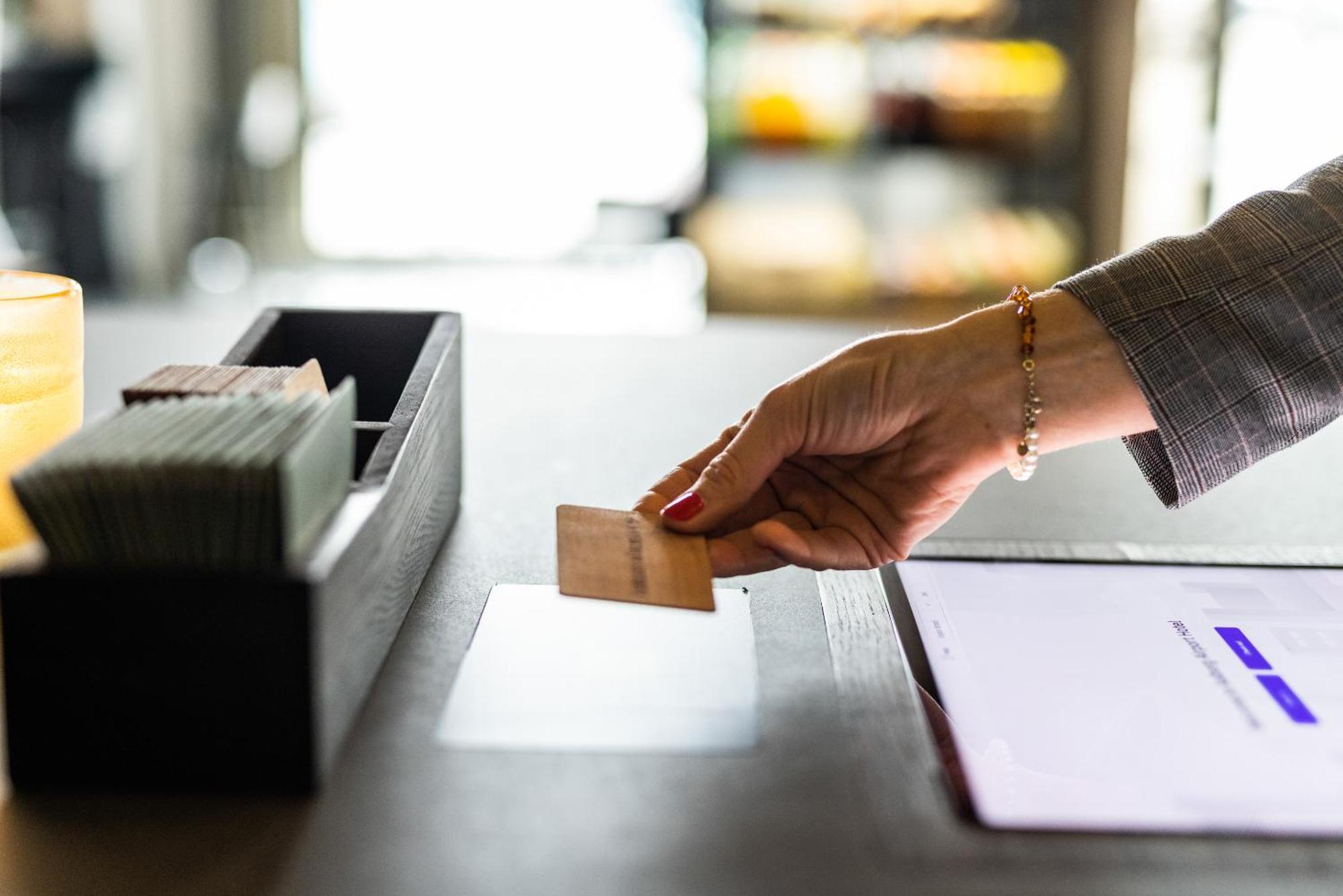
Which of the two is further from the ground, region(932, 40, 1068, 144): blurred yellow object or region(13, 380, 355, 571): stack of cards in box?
region(932, 40, 1068, 144): blurred yellow object

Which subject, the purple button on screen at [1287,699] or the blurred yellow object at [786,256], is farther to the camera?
the blurred yellow object at [786,256]

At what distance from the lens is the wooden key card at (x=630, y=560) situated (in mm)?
681

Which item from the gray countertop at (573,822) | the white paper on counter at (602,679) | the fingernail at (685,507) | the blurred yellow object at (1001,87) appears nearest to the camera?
the gray countertop at (573,822)

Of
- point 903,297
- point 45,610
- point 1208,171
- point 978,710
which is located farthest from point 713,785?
point 1208,171

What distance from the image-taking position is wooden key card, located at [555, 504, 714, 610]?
2.23ft

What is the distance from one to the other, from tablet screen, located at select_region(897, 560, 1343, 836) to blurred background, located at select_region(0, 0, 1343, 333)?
306 cm

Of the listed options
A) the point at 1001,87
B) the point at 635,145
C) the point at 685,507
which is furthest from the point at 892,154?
the point at 685,507

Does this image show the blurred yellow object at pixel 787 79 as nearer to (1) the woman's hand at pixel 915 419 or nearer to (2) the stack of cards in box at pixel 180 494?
(1) the woman's hand at pixel 915 419

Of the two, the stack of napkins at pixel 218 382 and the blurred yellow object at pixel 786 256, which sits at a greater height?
the stack of napkins at pixel 218 382

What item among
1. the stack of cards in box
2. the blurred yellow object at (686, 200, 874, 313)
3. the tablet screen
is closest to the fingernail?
the tablet screen

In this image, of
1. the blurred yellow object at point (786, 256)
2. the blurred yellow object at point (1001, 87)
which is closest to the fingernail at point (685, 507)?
the blurred yellow object at point (786, 256)

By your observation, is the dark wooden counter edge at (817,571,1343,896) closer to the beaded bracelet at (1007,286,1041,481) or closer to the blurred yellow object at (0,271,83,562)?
the beaded bracelet at (1007,286,1041,481)

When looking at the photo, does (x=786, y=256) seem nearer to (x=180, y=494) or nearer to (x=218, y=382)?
(x=218, y=382)

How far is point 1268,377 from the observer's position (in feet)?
2.61
